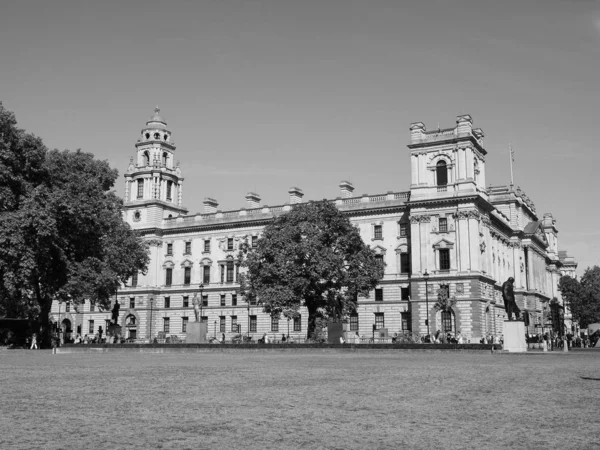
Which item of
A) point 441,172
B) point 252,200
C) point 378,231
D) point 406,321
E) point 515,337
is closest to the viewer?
point 515,337

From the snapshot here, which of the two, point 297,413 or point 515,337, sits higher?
point 515,337

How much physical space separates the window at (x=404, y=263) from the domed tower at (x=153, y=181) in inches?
1411

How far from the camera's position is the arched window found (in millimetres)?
72188

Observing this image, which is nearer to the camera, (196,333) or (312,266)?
(196,333)

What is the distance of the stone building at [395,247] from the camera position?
6969 centimetres

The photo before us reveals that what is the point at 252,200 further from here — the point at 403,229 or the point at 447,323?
the point at 447,323

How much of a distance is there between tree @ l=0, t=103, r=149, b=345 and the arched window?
36.6 m

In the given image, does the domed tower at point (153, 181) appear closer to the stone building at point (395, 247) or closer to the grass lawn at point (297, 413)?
the stone building at point (395, 247)

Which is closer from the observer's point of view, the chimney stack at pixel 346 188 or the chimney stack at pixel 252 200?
the chimney stack at pixel 346 188

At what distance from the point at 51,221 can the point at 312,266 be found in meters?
23.9

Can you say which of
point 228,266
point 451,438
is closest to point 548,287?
point 228,266

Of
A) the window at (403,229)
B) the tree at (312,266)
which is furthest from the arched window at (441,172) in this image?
the tree at (312,266)

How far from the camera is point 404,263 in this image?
75000 mm

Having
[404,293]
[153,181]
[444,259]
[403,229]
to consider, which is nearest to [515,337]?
[444,259]
